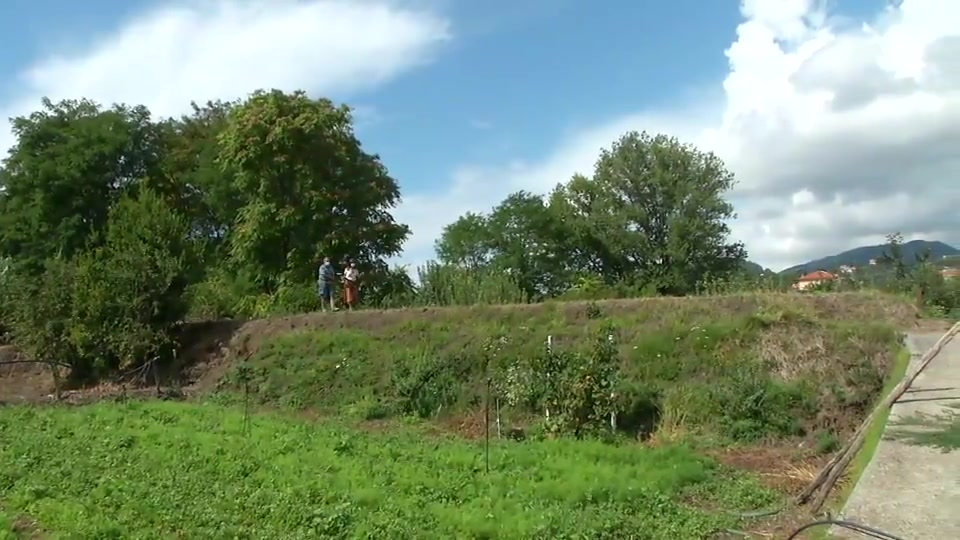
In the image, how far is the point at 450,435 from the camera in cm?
1346

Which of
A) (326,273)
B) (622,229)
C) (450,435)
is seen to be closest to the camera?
(450,435)

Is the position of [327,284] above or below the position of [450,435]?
above

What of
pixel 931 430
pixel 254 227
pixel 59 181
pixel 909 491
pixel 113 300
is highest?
pixel 59 181

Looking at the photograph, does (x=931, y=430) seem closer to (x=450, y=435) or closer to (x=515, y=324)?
(x=450, y=435)

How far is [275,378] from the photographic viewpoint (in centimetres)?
1830

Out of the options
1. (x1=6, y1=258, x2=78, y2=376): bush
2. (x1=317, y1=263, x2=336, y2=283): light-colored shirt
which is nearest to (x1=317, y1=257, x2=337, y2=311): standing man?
(x1=317, y1=263, x2=336, y2=283): light-colored shirt

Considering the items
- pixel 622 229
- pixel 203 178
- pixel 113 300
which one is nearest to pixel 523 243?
pixel 622 229

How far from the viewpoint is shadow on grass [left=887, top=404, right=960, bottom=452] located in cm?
784

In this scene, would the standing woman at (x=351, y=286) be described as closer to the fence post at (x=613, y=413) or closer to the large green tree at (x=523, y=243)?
the fence post at (x=613, y=413)

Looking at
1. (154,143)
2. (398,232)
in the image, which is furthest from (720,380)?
(154,143)

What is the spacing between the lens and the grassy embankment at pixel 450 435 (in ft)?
24.3

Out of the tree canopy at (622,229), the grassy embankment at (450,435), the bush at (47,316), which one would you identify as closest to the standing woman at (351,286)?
the grassy embankment at (450,435)

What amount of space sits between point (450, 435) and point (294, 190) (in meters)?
17.7

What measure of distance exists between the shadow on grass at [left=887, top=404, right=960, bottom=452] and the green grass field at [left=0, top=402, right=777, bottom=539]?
1.47 meters
